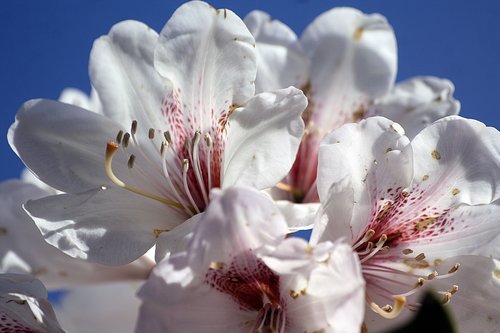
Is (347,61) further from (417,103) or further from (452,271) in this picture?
(452,271)

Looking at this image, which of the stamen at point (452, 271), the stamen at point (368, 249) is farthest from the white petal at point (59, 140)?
the stamen at point (452, 271)

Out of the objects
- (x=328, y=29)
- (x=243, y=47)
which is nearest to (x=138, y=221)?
(x=243, y=47)

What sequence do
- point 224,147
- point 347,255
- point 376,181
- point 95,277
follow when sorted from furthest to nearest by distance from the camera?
point 95,277 < point 224,147 < point 376,181 < point 347,255

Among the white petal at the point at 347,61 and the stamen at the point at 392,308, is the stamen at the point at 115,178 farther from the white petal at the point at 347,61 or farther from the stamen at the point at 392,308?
the white petal at the point at 347,61

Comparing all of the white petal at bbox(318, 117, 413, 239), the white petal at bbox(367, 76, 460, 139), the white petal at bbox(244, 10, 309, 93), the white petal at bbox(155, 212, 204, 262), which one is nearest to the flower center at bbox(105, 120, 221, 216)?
the white petal at bbox(155, 212, 204, 262)

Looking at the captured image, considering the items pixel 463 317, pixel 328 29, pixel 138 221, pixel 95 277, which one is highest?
pixel 328 29

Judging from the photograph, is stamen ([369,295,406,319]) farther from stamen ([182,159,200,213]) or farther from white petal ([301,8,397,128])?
white petal ([301,8,397,128])

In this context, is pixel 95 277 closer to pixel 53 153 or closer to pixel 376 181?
pixel 53 153
